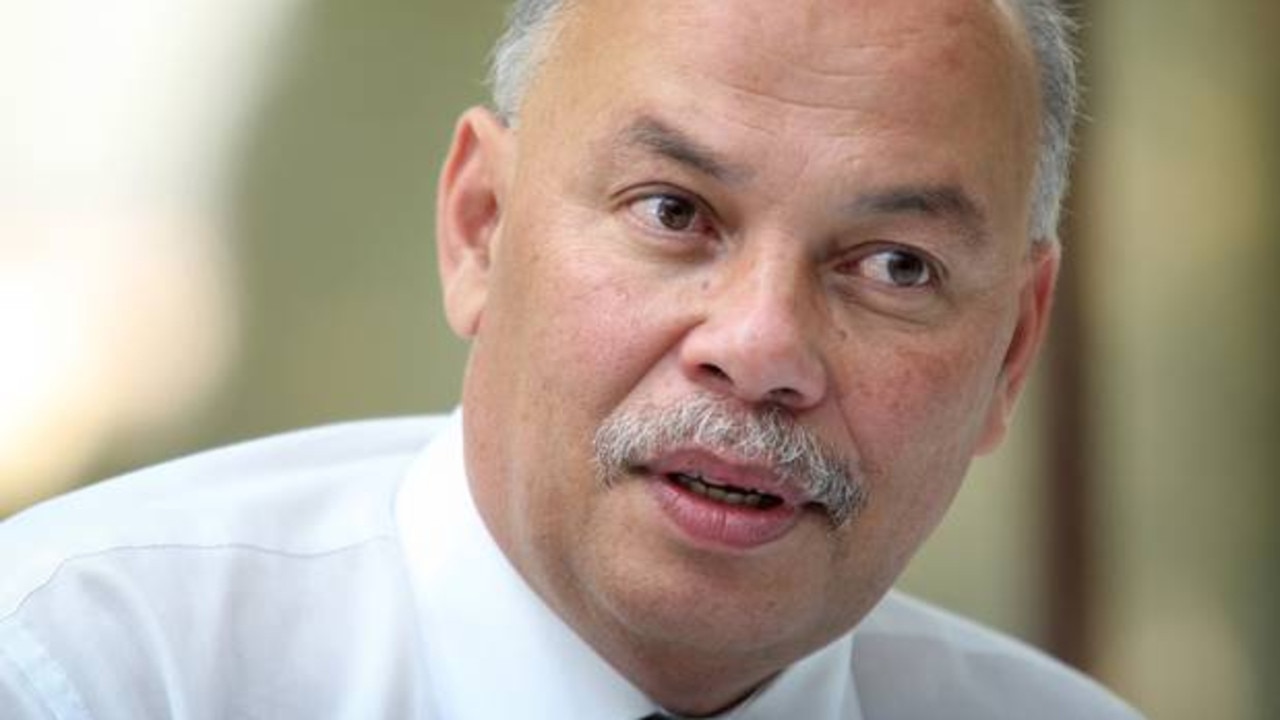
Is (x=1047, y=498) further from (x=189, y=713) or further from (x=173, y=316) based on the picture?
(x=189, y=713)

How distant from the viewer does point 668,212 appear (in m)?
2.04

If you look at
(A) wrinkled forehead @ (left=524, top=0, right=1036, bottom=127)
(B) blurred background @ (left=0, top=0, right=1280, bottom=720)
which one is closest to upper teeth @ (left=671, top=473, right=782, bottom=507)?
(A) wrinkled forehead @ (left=524, top=0, right=1036, bottom=127)

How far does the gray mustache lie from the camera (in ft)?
6.32

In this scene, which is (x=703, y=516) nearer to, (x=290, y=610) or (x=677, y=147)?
(x=677, y=147)

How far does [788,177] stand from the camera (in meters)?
2.01

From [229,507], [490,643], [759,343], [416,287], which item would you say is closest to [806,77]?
[759,343]

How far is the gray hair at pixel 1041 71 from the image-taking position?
7.30 ft

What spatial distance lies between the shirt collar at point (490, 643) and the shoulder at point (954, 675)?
318mm

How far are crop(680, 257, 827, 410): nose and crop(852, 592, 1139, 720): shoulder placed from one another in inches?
28.3

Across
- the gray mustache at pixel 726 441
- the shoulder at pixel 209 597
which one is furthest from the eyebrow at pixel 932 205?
the shoulder at pixel 209 597

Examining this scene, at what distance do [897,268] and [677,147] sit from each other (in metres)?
0.23

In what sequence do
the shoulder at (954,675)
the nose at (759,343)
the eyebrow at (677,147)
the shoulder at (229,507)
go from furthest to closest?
the shoulder at (954,675) → the shoulder at (229,507) → the eyebrow at (677,147) → the nose at (759,343)

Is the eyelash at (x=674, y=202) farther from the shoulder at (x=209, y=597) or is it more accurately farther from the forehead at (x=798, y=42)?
the shoulder at (x=209, y=597)

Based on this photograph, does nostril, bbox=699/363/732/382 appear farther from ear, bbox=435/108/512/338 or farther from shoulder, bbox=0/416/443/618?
shoulder, bbox=0/416/443/618
